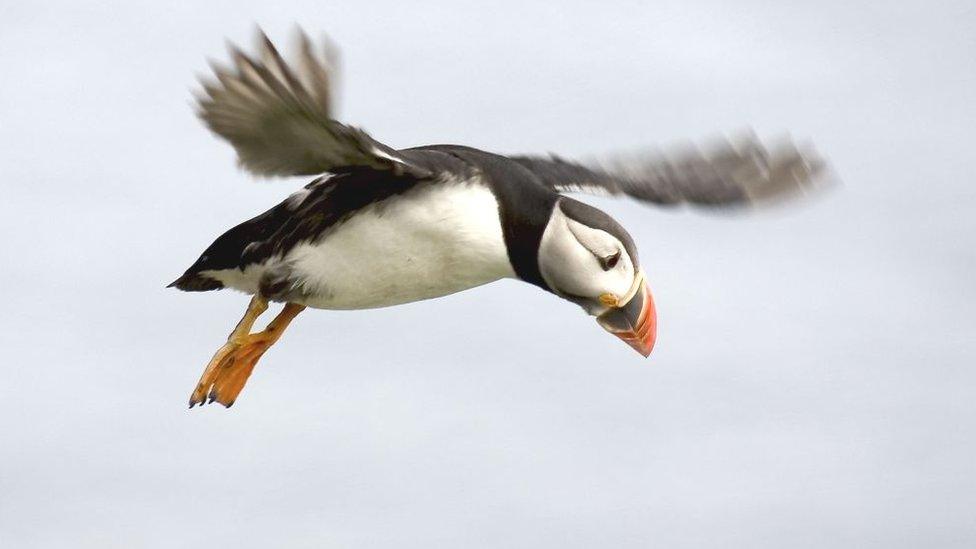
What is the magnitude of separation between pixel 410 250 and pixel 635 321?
4.11 ft

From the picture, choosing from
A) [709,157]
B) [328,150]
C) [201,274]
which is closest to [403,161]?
[328,150]

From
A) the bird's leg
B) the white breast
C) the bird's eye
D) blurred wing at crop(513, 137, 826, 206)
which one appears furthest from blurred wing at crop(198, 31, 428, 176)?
blurred wing at crop(513, 137, 826, 206)

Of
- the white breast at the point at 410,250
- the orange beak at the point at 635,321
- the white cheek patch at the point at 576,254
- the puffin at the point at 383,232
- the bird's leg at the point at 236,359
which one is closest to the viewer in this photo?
the puffin at the point at 383,232

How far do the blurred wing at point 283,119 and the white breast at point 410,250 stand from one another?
241 millimetres

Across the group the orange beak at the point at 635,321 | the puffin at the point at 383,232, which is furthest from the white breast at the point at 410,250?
the orange beak at the point at 635,321

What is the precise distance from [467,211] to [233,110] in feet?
4.14

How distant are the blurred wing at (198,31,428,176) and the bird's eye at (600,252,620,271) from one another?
3.42ft

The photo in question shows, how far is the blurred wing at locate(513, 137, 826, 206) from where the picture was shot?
34.3ft

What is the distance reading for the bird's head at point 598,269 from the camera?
9.47m

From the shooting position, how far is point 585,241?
9477mm

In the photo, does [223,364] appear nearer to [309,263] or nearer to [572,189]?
[309,263]

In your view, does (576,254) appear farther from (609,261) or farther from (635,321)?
(635,321)

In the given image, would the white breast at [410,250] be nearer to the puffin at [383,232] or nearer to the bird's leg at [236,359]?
the puffin at [383,232]

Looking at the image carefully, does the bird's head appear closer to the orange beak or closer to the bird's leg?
the orange beak
